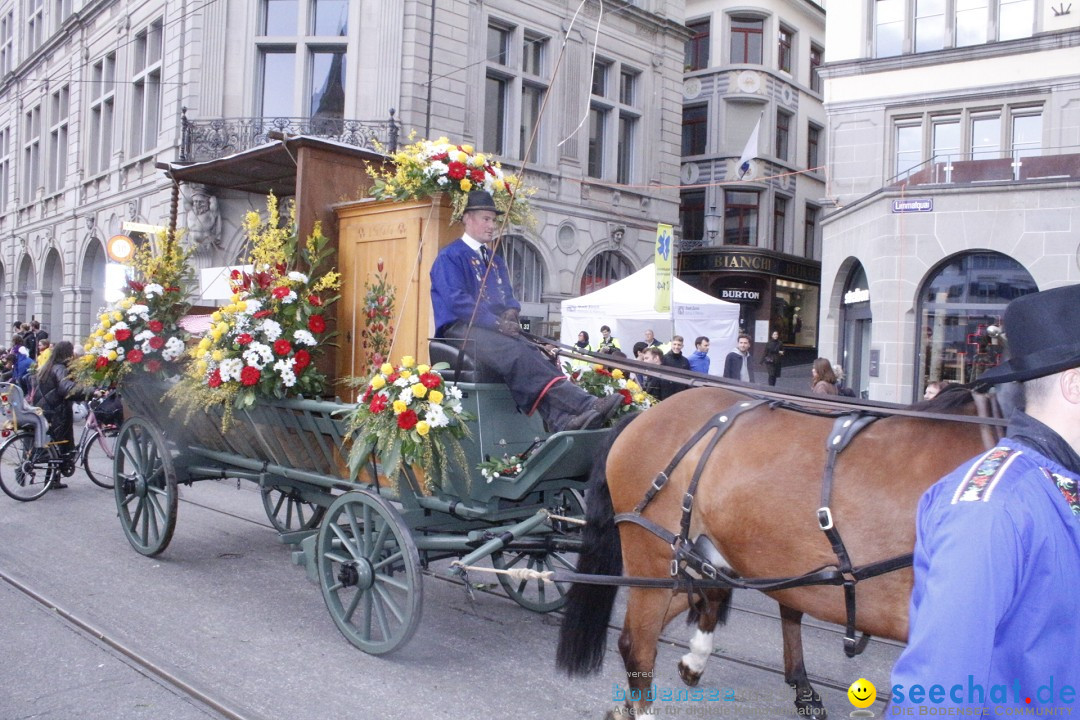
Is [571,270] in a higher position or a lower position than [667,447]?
higher

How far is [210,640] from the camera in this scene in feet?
15.4

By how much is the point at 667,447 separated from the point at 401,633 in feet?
5.74

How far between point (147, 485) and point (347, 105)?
12.7 meters

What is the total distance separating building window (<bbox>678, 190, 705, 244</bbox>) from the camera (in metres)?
29.8

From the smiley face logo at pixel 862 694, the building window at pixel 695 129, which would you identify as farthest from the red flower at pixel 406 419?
the building window at pixel 695 129

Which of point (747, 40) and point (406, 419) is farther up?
point (747, 40)

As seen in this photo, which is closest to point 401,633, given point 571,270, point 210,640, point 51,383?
point 210,640

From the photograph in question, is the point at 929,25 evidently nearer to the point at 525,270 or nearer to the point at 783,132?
the point at 525,270

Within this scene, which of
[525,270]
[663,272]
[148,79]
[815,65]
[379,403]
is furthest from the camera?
[815,65]

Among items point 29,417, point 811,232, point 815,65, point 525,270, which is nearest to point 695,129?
point 815,65

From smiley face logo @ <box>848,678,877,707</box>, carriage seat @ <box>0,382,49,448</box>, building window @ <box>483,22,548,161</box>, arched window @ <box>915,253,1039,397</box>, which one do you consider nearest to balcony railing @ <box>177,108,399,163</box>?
building window @ <box>483,22,548,161</box>

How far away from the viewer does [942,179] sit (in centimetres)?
1439

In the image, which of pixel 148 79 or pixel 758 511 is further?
pixel 148 79

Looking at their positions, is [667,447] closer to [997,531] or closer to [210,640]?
[997,531]
